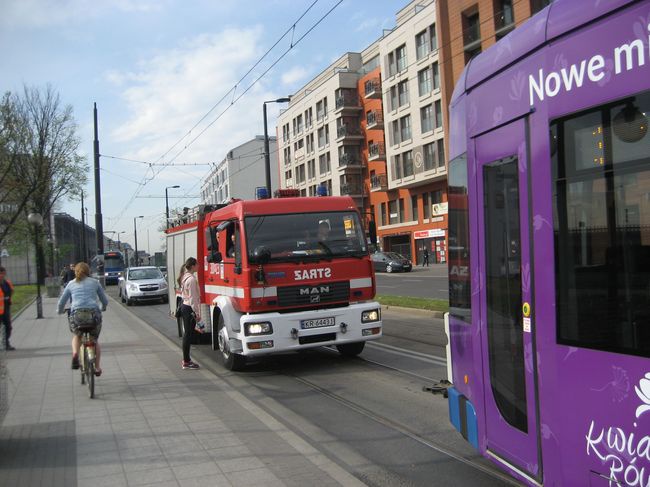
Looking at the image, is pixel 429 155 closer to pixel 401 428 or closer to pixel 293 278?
pixel 293 278

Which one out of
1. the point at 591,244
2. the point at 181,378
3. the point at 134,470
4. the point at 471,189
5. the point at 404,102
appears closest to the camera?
the point at 591,244

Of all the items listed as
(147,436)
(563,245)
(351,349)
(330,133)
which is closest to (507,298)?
(563,245)

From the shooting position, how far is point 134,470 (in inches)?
197

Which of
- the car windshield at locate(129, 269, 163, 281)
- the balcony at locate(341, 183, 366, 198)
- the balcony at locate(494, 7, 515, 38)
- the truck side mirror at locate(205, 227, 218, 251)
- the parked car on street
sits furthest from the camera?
the balcony at locate(341, 183, 366, 198)

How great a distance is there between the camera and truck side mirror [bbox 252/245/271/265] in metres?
8.79

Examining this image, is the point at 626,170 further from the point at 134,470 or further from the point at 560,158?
the point at 134,470

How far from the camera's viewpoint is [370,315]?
9.30 m

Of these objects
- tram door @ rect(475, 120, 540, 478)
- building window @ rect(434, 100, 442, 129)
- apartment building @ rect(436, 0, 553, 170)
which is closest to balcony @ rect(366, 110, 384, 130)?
building window @ rect(434, 100, 442, 129)

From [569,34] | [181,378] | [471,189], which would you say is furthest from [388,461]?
[181,378]

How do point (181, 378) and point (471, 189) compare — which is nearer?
point (471, 189)

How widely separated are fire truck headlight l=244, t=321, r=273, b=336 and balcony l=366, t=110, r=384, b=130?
49.8 m

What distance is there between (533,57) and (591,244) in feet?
3.77

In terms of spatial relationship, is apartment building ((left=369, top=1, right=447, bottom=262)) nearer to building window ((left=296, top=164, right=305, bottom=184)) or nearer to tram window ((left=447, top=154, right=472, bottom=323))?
building window ((left=296, top=164, right=305, bottom=184))

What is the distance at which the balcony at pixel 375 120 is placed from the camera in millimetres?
56838
